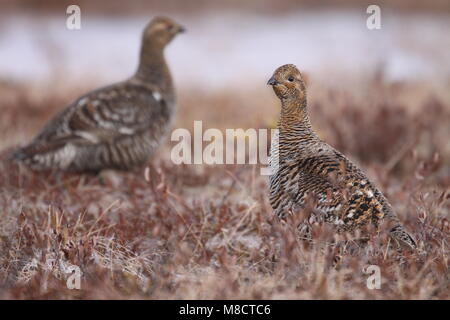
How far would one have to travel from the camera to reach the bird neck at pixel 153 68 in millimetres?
5898

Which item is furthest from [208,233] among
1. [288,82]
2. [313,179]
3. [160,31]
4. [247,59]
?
[247,59]

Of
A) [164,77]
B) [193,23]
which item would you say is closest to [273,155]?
[164,77]

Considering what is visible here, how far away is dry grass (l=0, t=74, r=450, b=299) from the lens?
3227 mm

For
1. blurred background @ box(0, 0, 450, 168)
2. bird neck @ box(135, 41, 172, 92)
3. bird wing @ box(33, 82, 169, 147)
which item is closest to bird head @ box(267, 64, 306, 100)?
blurred background @ box(0, 0, 450, 168)

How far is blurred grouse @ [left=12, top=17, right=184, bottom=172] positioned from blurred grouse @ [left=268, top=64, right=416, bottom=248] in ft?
6.83

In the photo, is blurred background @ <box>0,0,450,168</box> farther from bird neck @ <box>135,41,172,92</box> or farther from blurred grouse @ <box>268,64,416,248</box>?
blurred grouse @ <box>268,64,416,248</box>

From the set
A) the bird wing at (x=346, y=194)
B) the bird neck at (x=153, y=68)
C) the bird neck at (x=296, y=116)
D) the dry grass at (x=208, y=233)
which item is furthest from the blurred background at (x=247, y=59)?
the bird wing at (x=346, y=194)

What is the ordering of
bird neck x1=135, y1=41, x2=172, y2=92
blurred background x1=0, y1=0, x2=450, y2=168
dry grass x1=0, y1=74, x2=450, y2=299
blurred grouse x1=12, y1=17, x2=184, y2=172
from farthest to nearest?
blurred background x1=0, y1=0, x2=450, y2=168 < bird neck x1=135, y1=41, x2=172, y2=92 < blurred grouse x1=12, y1=17, x2=184, y2=172 < dry grass x1=0, y1=74, x2=450, y2=299

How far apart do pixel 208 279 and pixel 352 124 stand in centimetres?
365

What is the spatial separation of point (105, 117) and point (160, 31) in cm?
112

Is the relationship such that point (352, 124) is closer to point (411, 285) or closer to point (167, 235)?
point (167, 235)

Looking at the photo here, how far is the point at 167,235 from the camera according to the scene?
4.13 m

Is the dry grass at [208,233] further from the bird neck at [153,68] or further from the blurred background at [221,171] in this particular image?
the bird neck at [153,68]
